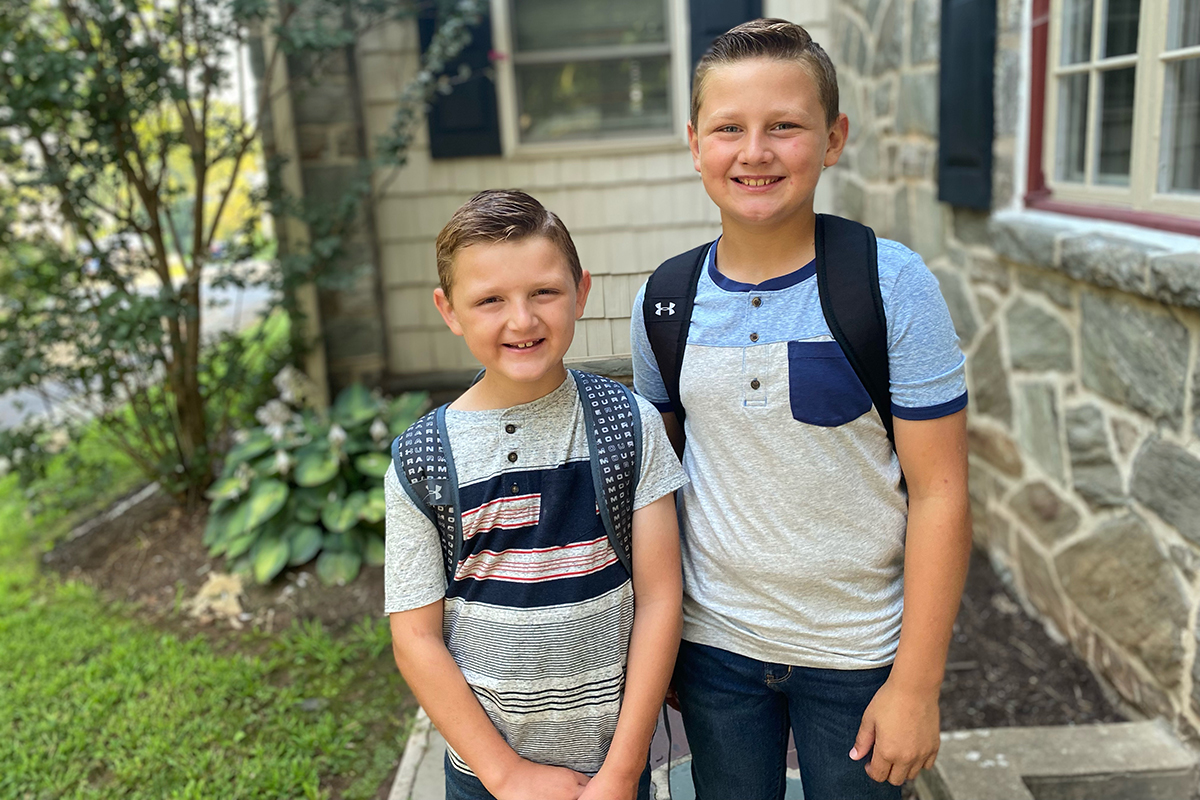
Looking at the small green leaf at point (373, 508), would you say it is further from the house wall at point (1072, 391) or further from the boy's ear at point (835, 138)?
the boy's ear at point (835, 138)

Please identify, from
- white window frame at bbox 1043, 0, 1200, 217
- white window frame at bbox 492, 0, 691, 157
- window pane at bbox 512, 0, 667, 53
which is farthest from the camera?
window pane at bbox 512, 0, 667, 53

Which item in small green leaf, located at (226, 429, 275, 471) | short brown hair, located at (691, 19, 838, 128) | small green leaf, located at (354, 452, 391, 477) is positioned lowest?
small green leaf, located at (354, 452, 391, 477)

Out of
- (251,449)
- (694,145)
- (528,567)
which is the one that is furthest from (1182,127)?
(251,449)

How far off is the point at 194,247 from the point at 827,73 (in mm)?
3190

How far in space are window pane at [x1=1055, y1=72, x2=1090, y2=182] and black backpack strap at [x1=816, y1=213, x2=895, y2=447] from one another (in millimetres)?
1895

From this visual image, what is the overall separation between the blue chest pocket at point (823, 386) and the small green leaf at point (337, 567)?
245 centimetres

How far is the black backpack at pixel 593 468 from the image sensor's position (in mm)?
1188

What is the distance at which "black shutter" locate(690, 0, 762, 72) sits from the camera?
182 inches

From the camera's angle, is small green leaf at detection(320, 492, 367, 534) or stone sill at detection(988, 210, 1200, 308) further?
small green leaf at detection(320, 492, 367, 534)

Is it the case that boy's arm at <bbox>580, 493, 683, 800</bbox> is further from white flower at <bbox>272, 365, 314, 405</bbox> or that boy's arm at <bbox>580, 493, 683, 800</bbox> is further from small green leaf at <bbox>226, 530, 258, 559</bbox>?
white flower at <bbox>272, 365, 314, 405</bbox>

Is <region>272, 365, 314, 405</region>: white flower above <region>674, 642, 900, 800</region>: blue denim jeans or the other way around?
the other way around

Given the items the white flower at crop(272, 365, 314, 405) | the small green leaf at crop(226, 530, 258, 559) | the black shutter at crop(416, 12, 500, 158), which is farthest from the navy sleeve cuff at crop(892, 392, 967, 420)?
the black shutter at crop(416, 12, 500, 158)

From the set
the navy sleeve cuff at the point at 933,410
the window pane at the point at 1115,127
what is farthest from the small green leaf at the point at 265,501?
the window pane at the point at 1115,127

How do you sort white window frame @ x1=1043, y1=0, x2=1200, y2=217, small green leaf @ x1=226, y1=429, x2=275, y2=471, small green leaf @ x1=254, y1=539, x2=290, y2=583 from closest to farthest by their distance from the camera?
1. white window frame @ x1=1043, y1=0, x2=1200, y2=217
2. small green leaf @ x1=254, y1=539, x2=290, y2=583
3. small green leaf @ x1=226, y1=429, x2=275, y2=471
